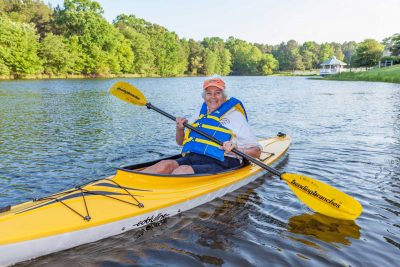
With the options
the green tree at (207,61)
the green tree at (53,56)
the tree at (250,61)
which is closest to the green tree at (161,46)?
the green tree at (207,61)

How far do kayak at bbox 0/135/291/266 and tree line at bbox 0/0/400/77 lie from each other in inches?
1649

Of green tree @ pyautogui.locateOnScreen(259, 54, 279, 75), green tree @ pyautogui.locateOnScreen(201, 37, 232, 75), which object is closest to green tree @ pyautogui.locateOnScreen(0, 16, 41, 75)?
green tree @ pyautogui.locateOnScreen(201, 37, 232, 75)

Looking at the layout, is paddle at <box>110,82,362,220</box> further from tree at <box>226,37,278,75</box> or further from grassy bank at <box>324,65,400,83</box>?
tree at <box>226,37,278,75</box>

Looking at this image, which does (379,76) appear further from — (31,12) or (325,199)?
(31,12)

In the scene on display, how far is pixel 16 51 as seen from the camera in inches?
1651

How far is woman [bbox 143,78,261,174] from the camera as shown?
5.08 meters

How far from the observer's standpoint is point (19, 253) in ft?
11.1

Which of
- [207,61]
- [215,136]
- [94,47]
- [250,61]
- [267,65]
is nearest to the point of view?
[215,136]

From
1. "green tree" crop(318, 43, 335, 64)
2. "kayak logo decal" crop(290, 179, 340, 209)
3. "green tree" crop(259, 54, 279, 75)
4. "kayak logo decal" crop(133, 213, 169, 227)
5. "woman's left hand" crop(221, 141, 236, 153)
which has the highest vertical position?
"green tree" crop(318, 43, 335, 64)

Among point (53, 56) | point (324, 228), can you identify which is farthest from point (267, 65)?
point (324, 228)

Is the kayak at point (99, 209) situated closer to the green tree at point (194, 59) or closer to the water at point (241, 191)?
the water at point (241, 191)

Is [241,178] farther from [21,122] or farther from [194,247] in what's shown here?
Answer: [21,122]

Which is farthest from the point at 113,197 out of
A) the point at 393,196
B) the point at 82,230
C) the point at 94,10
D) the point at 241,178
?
the point at 94,10

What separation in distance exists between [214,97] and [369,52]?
212 feet
